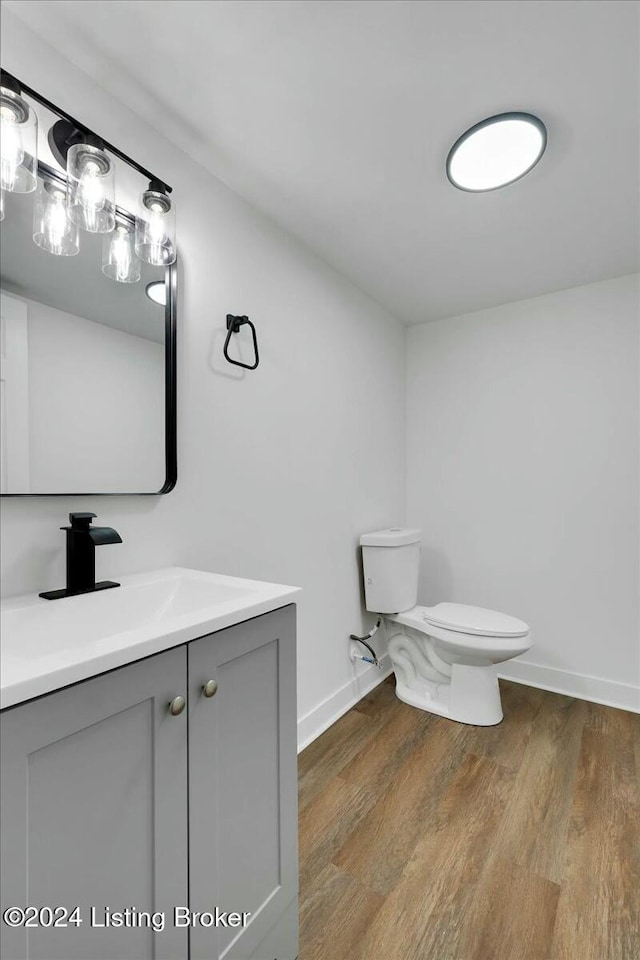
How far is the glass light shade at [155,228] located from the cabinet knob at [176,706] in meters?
1.18

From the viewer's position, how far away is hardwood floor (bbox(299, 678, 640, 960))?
1153 mm

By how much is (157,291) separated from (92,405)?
Answer: 0.41m

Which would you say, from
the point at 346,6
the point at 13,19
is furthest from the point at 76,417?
the point at 346,6

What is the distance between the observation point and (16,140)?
38.8 inches

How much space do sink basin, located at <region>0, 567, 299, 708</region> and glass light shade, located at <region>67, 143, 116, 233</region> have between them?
37.4 inches

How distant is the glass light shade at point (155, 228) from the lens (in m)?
1.28

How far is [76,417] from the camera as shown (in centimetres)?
118

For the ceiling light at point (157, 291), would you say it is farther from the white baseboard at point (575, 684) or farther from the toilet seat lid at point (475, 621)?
the white baseboard at point (575, 684)

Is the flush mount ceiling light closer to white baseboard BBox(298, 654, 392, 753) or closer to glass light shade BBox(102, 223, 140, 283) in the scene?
glass light shade BBox(102, 223, 140, 283)

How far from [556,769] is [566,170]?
2.27 m

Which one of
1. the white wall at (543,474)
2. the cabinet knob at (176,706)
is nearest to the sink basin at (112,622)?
the cabinet knob at (176,706)

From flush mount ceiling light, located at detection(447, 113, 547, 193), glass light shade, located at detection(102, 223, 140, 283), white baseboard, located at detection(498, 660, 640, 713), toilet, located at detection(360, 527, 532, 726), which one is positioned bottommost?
white baseboard, located at detection(498, 660, 640, 713)

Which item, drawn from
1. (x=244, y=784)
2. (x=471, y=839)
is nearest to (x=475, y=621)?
(x=471, y=839)

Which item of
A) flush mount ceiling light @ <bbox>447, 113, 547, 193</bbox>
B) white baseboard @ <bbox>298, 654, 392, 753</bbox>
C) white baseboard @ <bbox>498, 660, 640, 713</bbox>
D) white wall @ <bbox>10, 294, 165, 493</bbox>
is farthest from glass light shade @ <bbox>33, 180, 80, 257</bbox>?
white baseboard @ <bbox>498, 660, 640, 713</bbox>
